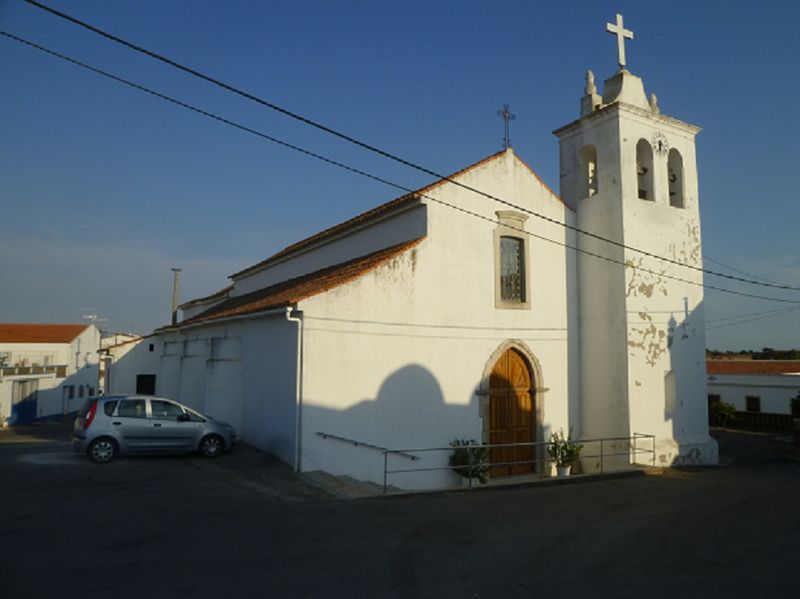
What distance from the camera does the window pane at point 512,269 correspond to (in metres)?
16.3

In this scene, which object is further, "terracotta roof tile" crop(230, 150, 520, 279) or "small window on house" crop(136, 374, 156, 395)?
"small window on house" crop(136, 374, 156, 395)

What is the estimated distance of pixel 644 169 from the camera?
17.8m

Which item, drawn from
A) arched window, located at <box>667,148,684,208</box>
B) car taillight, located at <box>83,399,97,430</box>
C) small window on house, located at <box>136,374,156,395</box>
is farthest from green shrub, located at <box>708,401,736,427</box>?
car taillight, located at <box>83,399,97,430</box>

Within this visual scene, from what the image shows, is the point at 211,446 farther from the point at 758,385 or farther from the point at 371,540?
the point at 758,385

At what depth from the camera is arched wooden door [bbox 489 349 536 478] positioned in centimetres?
1577

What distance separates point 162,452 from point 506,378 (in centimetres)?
896

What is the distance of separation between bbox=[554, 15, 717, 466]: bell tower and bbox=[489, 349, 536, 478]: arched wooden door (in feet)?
6.28

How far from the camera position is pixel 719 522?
9273mm

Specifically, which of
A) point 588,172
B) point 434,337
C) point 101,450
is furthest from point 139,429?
point 588,172

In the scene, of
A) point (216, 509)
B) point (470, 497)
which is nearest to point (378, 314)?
point (470, 497)

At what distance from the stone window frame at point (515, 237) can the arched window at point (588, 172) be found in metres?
2.76

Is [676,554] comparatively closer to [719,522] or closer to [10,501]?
[719,522]

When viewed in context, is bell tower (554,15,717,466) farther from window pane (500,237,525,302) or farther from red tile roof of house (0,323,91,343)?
red tile roof of house (0,323,91,343)

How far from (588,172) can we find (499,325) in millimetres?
6247
